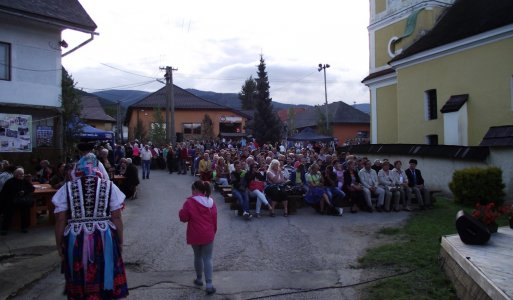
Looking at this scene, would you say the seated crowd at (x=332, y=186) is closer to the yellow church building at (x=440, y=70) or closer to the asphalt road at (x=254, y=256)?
the asphalt road at (x=254, y=256)

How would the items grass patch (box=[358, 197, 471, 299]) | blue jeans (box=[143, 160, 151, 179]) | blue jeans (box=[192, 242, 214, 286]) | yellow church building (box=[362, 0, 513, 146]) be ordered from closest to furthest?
grass patch (box=[358, 197, 471, 299]) < blue jeans (box=[192, 242, 214, 286]) < yellow church building (box=[362, 0, 513, 146]) < blue jeans (box=[143, 160, 151, 179])

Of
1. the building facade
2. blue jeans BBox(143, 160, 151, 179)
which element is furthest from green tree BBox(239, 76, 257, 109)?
blue jeans BBox(143, 160, 151, 179)

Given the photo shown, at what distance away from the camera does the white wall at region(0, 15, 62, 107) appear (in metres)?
16.4

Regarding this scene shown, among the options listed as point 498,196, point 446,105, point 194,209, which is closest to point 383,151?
point 446,105

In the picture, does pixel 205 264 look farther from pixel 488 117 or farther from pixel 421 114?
pixel 421 114

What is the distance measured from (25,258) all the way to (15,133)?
9.30 m

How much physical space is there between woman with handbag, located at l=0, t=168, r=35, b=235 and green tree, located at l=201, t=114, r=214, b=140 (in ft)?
134

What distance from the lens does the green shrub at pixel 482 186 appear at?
48.1ft

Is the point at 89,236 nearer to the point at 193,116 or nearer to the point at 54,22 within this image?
the point at 54,22

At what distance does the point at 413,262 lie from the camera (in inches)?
307

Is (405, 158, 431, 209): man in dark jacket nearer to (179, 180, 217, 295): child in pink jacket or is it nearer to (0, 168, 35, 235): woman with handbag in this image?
(179, 180, 217, 295): child in pink jacket

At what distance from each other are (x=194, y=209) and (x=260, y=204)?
20.3 feet

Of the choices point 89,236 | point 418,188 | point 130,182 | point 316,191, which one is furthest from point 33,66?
point 89,236

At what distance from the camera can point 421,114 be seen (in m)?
24.8
